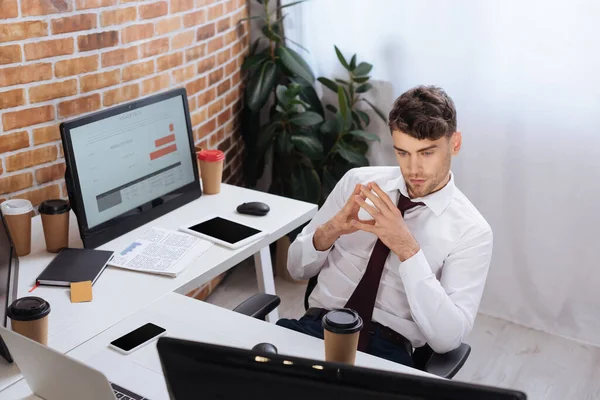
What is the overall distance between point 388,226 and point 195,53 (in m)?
1.41

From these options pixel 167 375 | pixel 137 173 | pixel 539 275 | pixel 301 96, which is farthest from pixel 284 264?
pixel 167 375

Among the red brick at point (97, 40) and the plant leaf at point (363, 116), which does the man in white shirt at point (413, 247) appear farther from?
the plant leaf at point (363, 116)

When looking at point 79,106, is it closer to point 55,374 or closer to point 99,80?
point 99,80

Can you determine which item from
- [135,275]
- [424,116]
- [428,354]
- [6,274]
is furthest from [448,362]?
[6,274]

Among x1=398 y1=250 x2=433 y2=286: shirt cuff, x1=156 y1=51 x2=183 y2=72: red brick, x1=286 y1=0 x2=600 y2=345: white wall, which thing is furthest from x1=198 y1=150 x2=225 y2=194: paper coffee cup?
x1=286 y1=0 x2=600 y2=345: white wall

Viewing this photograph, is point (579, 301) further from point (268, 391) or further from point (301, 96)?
point (268, 391)

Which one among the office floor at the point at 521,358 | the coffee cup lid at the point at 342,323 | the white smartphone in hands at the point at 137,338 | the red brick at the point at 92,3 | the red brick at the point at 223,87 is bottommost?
the office floor at the point at 521,358

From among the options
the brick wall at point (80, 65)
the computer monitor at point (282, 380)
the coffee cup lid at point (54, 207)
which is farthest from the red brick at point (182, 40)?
the computer monitor at point (282, 380)

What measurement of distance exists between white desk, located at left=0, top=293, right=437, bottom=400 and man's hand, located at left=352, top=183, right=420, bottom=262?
37 cm

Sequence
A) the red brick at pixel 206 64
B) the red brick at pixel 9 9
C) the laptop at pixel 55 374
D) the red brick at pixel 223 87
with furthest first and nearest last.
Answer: the red brick at pixel 223 87 < the red brick at pixel 206 64 < the red brick at pixel 9 9 < the laptop at pixel 55 374

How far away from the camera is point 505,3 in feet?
9.71

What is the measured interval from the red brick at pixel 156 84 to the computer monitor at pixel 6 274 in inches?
39.6

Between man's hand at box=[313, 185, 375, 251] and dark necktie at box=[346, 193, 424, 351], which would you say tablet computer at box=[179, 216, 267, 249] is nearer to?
man's hand at box=[313, 185, 375, 251]

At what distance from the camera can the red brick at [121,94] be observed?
258 centimetres
